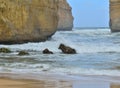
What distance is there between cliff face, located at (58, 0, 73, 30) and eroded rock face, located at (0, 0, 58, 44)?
57.6 metres

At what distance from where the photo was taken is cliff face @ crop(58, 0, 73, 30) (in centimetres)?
9559

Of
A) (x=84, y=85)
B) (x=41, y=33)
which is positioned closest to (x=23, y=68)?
(x=84, y=85)

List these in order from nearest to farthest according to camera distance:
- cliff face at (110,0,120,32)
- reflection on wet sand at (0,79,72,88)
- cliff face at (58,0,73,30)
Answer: reflection on wet sand at (0,79,72,88), cliff face at (110,0,120,32), cliff face at (58,0,73,30)

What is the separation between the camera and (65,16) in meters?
101

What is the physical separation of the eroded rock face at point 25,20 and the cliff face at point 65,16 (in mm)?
57624

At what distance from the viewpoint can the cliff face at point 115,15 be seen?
234 ft

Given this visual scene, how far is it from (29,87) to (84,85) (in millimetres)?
1356

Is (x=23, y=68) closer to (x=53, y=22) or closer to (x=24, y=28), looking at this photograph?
(x=24, y=28)

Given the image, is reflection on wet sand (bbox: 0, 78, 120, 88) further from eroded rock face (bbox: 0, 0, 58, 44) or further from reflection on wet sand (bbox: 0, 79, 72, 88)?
eroded rock face (bbox: 0, 0, 58, 44)

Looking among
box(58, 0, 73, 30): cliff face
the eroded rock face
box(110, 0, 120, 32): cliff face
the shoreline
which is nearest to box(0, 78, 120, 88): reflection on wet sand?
the shoreline

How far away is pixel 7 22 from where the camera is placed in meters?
28.6

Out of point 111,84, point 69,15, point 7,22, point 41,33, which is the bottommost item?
point 69,15

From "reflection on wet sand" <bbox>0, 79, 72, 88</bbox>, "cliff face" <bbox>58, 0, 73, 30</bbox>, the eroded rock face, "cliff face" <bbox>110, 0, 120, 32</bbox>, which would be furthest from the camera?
"cliff face" <bbox>58, 0, 73, 30</bbox>

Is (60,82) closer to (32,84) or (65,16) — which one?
(32,84)
